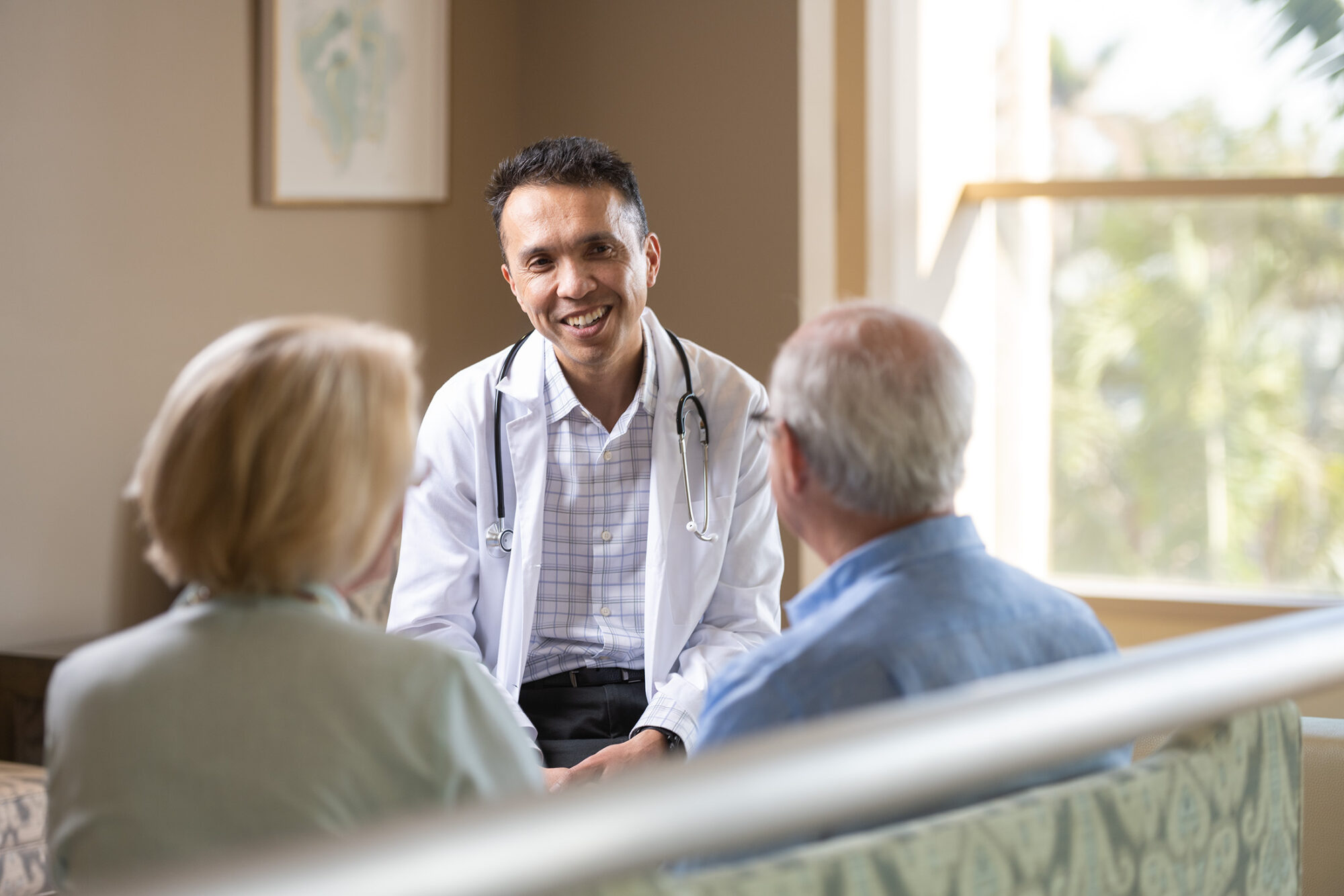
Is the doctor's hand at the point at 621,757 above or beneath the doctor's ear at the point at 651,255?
beneath

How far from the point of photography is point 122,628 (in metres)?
3.41

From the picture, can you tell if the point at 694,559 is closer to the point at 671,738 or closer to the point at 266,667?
the point at 671,738

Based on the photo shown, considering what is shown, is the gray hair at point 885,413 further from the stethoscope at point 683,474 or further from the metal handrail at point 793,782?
the stethoscope at point 683,474

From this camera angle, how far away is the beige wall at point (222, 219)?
315cm

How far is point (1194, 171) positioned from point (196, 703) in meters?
3.73

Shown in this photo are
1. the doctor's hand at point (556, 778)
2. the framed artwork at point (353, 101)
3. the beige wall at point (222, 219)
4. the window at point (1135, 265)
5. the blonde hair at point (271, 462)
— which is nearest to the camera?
the blonde hair at point (271, 462)

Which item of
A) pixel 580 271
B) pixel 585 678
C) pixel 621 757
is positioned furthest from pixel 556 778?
pixel 580 271

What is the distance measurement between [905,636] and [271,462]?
1.77ft

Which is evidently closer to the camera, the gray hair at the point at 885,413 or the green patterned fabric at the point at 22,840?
the gray hair at the point at 885,413

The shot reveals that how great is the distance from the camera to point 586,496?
2.19 m

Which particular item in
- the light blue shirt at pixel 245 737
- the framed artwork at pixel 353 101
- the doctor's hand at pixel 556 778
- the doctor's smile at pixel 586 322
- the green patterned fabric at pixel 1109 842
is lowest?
the doctor's hand at pixel 556 778

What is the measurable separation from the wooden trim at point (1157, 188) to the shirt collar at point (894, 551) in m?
3.01

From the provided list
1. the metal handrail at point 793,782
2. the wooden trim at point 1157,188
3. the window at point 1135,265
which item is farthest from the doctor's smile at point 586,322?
the wooden trim at point 1157,188

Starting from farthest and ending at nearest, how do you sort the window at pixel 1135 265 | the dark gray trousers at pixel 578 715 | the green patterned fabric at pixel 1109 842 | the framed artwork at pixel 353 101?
1. the window at pixel 1135 265
2. the framed artwork at pixel 353 101
3. the dark gray trousers at pixel 578 715
4. the green patterned fabric at pixel 1109 842
